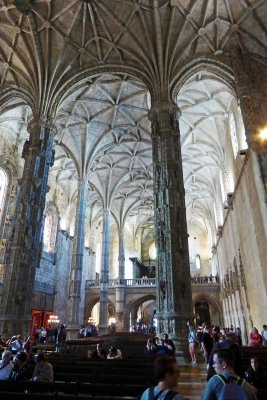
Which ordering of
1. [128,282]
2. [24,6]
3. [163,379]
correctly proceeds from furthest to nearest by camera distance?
[128,282]
[24,6]
[163,379]

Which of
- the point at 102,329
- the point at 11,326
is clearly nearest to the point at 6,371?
the point at 11,326

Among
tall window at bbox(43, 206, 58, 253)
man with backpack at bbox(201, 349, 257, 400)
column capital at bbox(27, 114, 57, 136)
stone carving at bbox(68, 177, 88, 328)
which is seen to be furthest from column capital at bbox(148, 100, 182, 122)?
Result: tall window at bbox(43, 206, 58, 253)

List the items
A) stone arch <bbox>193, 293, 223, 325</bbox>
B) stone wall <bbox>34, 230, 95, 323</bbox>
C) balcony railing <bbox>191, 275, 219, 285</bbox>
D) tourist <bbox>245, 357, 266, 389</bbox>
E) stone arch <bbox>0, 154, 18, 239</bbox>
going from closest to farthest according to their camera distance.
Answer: tourist <bbox>245, 357, 266, 389</bbox>
stone arch <bbox>0, 154, 18, 239</bbox>
stone wall <bbox>34, 230, 95, 323</bbox>
stone arch <bbox>193, 293, 223, 325</bbox>
balcony railing <bbox>191, 275, 219, 285</bbox>

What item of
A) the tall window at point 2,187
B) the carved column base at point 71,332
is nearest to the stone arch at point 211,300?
the carved column base at point 71,332

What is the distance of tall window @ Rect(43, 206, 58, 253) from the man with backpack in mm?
24903

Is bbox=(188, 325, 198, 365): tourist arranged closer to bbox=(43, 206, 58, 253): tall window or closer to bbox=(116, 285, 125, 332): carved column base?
bbox=(43, 206, 58, 253): tall window

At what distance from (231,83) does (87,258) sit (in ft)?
79.3

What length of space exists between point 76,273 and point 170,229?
10.9 meters

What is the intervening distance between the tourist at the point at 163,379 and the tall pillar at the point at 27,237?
12.0m

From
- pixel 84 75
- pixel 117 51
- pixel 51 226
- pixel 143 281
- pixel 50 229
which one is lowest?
pixel 143 281

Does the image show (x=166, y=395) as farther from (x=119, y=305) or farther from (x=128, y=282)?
(x=128, y=282)

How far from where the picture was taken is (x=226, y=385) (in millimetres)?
2342

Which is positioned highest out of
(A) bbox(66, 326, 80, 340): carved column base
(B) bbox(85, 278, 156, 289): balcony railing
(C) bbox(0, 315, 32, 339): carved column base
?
(B) bbox(85, 278, 156, 289): balcony railing

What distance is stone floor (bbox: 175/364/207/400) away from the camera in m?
6.00
